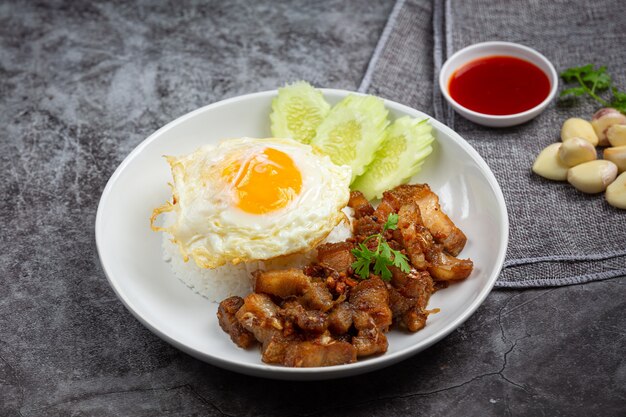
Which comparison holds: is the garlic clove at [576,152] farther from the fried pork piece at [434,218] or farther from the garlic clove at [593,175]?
the fried pork piece at [434,218]

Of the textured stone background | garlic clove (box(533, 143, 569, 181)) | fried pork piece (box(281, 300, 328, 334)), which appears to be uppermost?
fried pork piece (box(281, 300, 328, 334))

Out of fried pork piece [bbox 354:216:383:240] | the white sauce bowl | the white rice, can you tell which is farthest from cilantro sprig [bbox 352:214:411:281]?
the white sauce bowl

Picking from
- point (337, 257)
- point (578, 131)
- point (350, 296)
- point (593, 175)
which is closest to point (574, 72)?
point (578, 131)

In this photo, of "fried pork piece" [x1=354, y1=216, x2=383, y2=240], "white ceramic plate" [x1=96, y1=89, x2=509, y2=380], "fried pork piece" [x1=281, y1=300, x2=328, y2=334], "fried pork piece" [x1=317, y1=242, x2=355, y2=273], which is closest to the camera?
"fried pork piece" [x1=281, y1=300, x2=328, y2=334]

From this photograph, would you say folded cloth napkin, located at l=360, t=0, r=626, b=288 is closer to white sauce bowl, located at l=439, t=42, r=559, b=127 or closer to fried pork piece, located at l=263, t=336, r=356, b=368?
white sauce bowl, located at l=439, t=42, r=559, b=127

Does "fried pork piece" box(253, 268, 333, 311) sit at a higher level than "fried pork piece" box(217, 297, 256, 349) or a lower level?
higher

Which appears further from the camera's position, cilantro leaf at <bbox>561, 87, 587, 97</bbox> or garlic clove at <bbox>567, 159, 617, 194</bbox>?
cilantro leaf at <bbox>561, 87, 587, 97</bbox>

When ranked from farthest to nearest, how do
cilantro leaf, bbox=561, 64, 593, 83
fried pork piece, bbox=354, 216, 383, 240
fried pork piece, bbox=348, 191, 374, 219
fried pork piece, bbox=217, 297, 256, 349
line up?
cilantro leaf, bbox=561, 64, 593, 83, fried pork piece, bbox=348, 191, 374, 219, fried pork piece, bbox=354, 216, 383, 240, fried pork piece, bbox=217, 297, 256, 349

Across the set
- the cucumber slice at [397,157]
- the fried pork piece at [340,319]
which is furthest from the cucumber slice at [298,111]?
the fried pork piece at [340,319]
